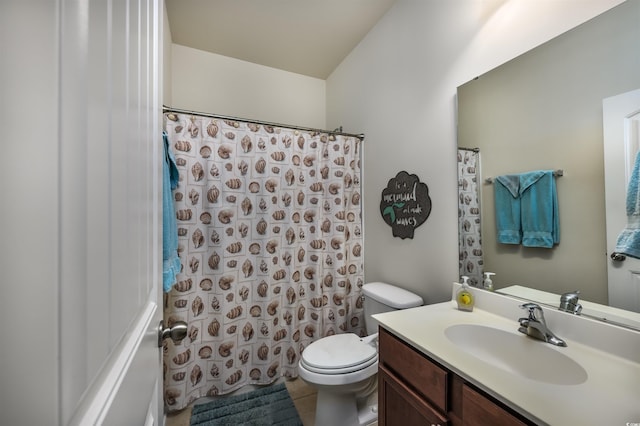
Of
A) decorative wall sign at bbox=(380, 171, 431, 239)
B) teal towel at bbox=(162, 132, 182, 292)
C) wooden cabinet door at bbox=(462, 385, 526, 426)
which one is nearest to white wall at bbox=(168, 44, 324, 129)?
teal towel at bbox=(162, 132, 182, 292)

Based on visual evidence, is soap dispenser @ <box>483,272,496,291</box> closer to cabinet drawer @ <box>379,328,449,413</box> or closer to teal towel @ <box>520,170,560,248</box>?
teal towel @ <box>520,170,560,248</box>

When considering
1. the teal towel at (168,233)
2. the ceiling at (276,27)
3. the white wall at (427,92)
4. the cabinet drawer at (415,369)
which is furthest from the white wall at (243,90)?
the cabinet drawer at (415,369)

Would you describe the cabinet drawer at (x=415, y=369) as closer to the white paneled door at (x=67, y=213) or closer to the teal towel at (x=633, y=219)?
the teal towel at (x=633, y=219)

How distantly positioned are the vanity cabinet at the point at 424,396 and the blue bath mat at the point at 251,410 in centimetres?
76

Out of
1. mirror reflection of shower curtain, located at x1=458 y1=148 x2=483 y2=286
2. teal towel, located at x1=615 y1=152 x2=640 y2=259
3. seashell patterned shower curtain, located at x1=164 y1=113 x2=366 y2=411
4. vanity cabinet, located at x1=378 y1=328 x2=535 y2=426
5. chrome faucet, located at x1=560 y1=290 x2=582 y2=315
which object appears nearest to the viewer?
vanity cabinet, located at x1=378 y1=328 x2=535 y2=426

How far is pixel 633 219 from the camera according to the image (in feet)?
2.59

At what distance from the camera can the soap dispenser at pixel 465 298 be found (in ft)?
3.78

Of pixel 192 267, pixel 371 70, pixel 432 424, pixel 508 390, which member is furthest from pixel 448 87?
pixel 192 267

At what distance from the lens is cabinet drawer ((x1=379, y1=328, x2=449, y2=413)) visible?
2.57 ft

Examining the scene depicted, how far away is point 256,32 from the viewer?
77.0 inches

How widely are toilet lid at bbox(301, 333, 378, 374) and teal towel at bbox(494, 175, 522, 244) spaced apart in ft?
2.84

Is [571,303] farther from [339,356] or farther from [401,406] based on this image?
[339,356]

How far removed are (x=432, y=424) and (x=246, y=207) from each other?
1.43 metres

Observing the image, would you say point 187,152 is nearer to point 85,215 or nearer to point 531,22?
point 85,215
